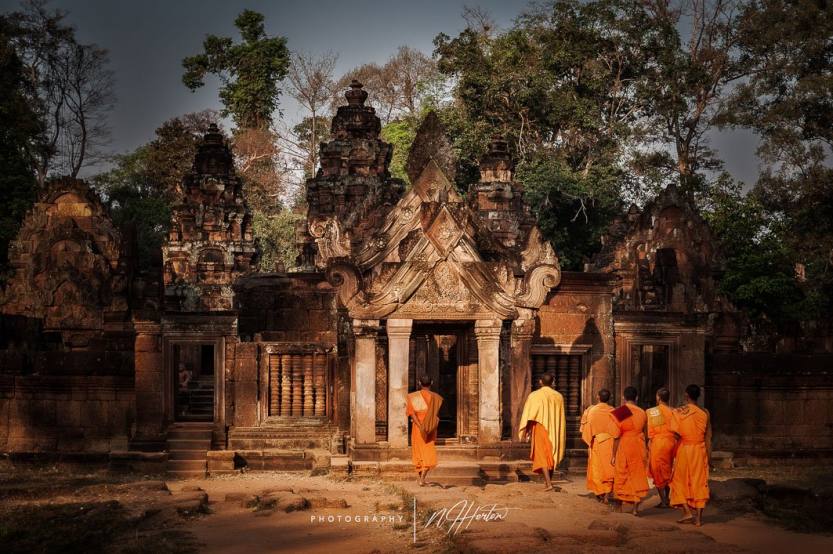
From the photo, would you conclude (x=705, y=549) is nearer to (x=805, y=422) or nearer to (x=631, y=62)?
(x=805, y=422)

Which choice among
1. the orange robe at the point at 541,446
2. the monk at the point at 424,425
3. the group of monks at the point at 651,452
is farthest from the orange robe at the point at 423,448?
the group of monks at the point at 651,452

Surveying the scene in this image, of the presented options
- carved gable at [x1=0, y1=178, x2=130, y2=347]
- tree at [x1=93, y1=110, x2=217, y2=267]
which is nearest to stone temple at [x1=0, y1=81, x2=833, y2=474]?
carved gable at [x1=0, y1=178, x2=130, y2=347]

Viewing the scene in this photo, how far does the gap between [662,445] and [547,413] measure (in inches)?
66.2

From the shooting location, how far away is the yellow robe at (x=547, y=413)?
14.0m

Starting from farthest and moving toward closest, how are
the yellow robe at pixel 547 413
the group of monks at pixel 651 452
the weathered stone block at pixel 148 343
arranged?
the weathered stone block at pixel 148 343
the yellow robe at pixel 547 413
the group of monks at pixel 651 452

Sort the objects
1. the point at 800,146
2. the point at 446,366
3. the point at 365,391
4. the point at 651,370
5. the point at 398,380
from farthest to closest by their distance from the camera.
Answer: the point at 800,146, the point at 446,366, the point at 651,370, the point at 365,391, the point at 398,380

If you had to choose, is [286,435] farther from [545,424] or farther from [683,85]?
[683,85]

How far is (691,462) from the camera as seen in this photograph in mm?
12273

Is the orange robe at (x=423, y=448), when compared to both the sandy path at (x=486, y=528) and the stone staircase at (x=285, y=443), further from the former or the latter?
the stone staircase at (x=285, y=443)

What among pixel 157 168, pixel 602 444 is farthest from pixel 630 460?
pixel 157 168

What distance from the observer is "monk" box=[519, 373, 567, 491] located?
45.9 ft

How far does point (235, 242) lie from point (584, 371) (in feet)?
59.8

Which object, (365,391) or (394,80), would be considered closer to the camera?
(365,391)

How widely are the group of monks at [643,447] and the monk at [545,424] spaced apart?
37.3 inches
